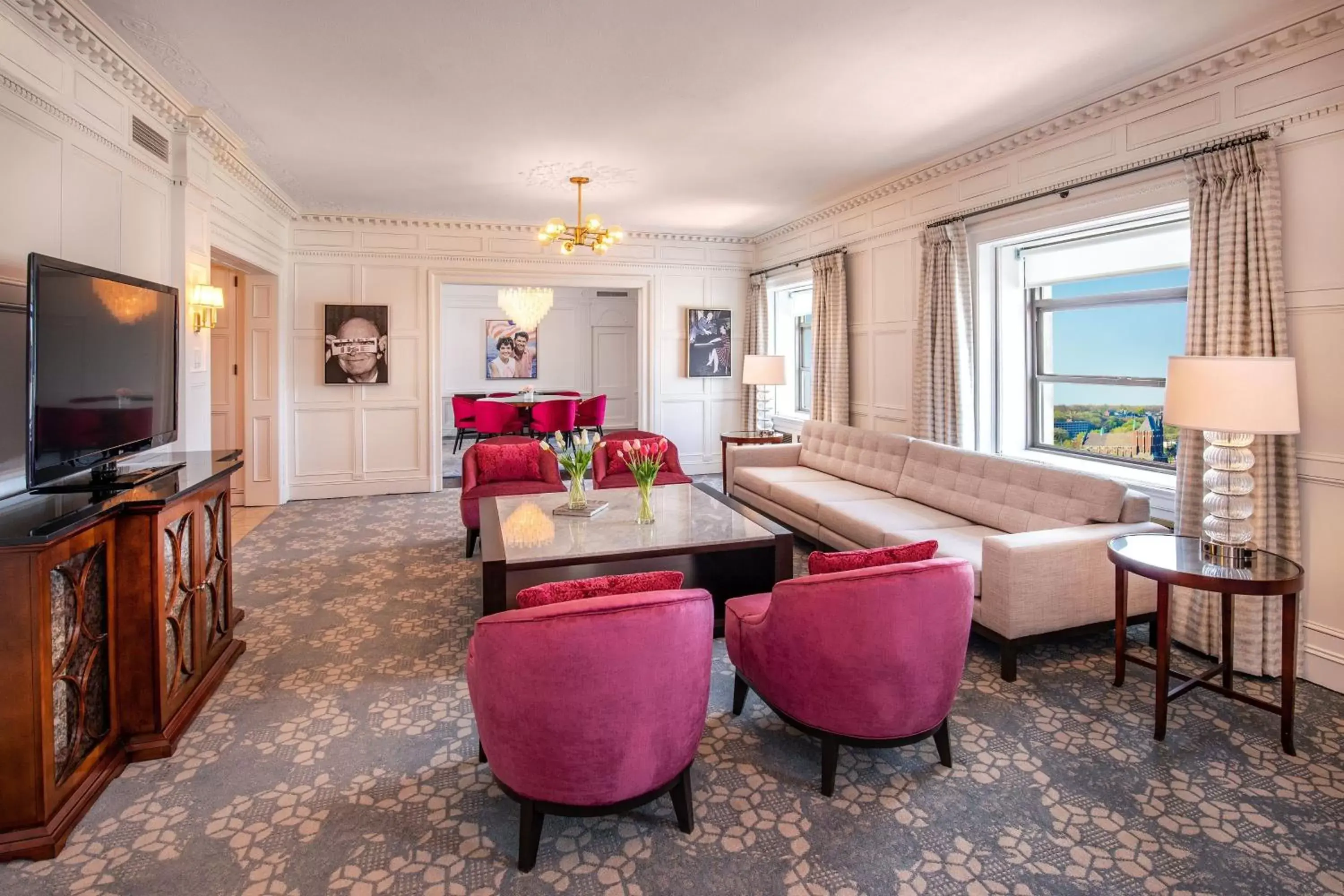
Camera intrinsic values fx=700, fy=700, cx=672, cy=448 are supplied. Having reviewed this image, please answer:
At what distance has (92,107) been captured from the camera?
3.28m

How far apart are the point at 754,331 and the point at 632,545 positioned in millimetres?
5345

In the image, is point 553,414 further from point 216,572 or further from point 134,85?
point 216,572

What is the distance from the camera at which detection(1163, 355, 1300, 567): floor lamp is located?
2498 mm

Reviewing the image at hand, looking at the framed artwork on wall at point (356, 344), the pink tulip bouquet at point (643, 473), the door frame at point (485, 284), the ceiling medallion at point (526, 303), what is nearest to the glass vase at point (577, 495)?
the pink tulip bouquet at point (643, 473)

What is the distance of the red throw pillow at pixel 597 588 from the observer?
6.31 ft

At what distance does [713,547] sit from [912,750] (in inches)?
47.5

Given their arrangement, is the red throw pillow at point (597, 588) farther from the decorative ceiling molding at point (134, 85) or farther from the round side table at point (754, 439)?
the round side table at point (754, 439)

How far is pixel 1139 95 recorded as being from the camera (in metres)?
3.68

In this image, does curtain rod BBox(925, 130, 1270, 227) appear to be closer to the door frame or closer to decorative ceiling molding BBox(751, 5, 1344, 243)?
decorative ceiling molding BBox(751, 5, 1344, 243)

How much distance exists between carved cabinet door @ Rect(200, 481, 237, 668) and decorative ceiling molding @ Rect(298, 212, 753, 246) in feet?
15.0

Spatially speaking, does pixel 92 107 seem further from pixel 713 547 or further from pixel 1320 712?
pixel 1320 712

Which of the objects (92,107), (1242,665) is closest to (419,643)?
(92,107)

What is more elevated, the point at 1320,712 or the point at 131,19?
the point at 131,19

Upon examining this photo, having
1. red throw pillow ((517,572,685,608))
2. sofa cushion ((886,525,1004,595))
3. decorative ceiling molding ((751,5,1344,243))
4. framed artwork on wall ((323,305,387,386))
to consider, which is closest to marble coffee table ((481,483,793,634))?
sofa cushion ((886,525,1004,595))
